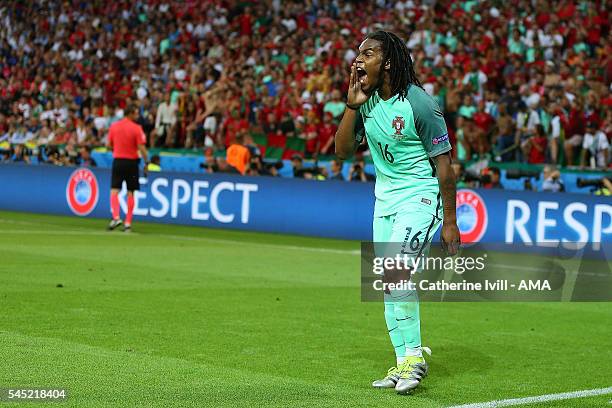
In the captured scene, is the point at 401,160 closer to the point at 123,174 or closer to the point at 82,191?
the point at 123,174

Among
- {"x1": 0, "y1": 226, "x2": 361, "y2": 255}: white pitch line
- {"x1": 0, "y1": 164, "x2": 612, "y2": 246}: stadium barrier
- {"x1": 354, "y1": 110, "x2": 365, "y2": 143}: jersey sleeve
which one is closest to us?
{"x1": 354, "y1": 110, "x2": 365, "y2": 143}: jersey sleeve

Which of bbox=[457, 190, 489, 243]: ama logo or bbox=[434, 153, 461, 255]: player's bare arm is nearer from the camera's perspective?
bbox=[434, 153, 461, 255]: player's bare arm

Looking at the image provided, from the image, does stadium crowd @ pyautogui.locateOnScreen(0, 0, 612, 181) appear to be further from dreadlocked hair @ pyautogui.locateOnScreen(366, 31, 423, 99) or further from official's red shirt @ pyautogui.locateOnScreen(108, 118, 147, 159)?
dreadlocked hair @ pyautogui.locateOnScreen(366, 31, 423, 99)

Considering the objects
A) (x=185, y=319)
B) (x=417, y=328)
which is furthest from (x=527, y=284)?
(x=417, y=328)

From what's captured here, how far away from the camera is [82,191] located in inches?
977

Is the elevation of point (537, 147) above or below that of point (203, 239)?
above

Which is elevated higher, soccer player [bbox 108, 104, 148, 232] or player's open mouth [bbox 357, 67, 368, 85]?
player's open mouth [bbox 357, 67, 368, 85]

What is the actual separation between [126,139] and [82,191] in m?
4.11

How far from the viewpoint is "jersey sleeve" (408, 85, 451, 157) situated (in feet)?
24.2

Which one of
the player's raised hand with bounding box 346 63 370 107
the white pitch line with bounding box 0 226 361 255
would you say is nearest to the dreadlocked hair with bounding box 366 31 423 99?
the player's raised hand with bounding box 346 63 370 107

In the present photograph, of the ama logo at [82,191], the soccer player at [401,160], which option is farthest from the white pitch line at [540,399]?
the ama logo at [82,191]

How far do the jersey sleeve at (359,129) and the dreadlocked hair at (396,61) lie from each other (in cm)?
28

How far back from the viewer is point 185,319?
10.6 metres

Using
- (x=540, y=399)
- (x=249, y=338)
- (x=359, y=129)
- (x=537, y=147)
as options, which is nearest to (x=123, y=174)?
(x=537, y=147)
